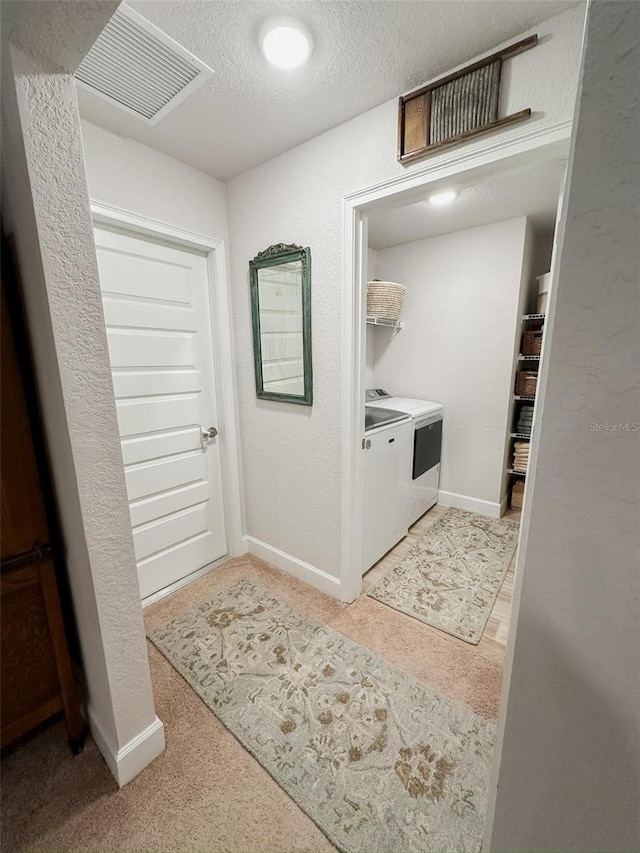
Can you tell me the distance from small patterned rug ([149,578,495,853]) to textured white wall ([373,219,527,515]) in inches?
78.1

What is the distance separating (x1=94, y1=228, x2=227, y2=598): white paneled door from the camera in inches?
69.3

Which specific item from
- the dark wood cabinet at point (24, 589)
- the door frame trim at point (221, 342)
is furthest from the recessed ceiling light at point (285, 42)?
the dark wood cabinet at point (24, 589)

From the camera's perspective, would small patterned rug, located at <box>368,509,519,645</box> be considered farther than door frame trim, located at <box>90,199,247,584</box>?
Yes

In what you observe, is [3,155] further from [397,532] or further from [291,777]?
[397,532]

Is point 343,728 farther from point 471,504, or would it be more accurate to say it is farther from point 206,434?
point 471,504

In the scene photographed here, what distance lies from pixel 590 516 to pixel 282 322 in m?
1.83

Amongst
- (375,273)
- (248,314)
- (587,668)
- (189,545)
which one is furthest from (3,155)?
(375,273)

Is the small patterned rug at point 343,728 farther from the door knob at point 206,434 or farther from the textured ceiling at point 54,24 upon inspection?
the textured ceiling at point 54,24

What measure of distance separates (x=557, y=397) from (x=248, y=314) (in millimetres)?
1973

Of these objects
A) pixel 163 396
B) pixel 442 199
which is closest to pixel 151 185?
pixel 163 396

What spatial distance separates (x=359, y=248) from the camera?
64.5 inches

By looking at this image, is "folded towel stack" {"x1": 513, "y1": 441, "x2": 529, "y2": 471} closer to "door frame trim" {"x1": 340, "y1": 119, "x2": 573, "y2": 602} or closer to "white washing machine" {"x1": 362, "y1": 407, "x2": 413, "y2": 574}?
"white washing machine" {"x1": 362, "y1": 407, "x2": 413, "y2": 574}

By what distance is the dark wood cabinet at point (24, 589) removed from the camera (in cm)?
97

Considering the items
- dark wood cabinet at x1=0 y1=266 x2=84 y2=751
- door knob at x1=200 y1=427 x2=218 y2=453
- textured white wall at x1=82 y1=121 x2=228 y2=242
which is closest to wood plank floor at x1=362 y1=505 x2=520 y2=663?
Answer: door knob at x1=200 y1=427 x2=218 y2=453
